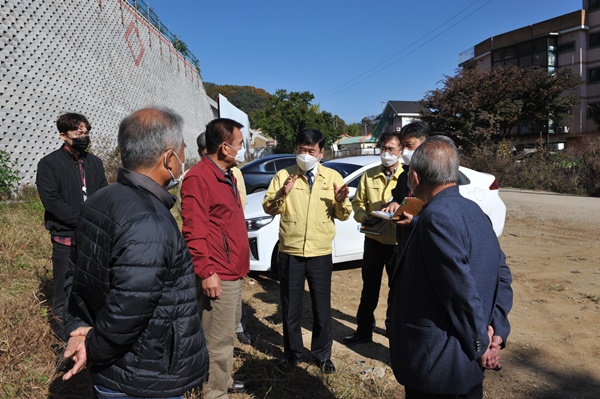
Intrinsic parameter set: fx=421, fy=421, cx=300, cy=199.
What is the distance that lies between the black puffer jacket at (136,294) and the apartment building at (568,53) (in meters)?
36.1

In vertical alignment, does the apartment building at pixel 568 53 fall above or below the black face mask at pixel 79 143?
above

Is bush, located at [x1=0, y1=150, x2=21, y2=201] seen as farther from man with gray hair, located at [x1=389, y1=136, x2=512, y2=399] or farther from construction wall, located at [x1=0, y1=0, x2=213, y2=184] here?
man with gray hair, located at [x1=389, y1=136, x2=512, y2=399]

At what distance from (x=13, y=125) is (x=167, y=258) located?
976cm

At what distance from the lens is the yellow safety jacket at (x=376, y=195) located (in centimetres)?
379

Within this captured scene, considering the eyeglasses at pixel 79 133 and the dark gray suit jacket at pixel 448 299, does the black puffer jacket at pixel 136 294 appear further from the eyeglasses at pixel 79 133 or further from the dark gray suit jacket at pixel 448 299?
the eyeglasses at pixel 79 133

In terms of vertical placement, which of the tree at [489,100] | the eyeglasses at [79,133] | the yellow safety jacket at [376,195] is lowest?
the yellow safety jacket at [376,195]

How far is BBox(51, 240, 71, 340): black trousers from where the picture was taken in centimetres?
351

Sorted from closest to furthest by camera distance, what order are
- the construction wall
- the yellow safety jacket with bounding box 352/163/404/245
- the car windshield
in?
the yellow safety jacket with bounding box 352/163/404/245 → the car windshield → the construction wall

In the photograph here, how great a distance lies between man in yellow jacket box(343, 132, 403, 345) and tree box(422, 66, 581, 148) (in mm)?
18226

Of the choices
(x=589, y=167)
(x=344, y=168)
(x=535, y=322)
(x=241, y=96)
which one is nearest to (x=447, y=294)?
(x=535, y=322)

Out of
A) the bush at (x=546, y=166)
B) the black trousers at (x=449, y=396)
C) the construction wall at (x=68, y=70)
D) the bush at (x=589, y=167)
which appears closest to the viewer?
the black trousers at (x=449, y=396)

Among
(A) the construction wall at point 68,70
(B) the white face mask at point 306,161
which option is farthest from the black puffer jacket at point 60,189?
(A) the construction wall at point 68,70

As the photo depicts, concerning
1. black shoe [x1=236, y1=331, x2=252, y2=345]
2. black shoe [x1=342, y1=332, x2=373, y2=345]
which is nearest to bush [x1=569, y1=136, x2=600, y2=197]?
black shoe [x1=342, y1=332, x2=373, y2=345]

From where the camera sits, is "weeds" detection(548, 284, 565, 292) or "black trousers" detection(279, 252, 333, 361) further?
"weeds" detection(548, 284, 565, 292)
